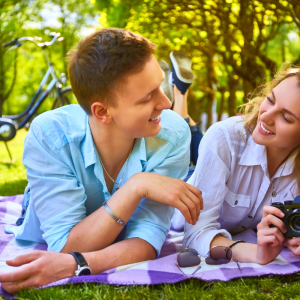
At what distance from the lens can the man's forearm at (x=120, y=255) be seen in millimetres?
2107

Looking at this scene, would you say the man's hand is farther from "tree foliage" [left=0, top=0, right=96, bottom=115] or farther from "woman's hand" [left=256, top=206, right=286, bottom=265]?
"tree foliage" [left=0, top=0, right=96, bottom=115]

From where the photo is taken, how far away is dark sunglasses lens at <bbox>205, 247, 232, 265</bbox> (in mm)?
2270

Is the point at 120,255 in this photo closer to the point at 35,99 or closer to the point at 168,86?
the point at 168,86

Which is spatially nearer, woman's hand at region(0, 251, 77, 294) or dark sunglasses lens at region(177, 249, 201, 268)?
woman's hand at region(0, 251, 77, 294)

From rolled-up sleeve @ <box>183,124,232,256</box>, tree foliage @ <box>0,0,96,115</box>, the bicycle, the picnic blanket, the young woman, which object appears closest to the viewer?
the picnic blanket

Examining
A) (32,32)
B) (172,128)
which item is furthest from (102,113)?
(32,32)

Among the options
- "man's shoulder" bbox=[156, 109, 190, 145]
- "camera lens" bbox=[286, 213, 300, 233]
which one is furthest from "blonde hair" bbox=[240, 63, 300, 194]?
"camera lens" bbox=[286, 213, 300, 233]

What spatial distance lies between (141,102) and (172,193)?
52 cm

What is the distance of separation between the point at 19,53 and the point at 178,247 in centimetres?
2453

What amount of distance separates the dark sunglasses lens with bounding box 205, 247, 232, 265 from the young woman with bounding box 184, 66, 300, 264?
6cm

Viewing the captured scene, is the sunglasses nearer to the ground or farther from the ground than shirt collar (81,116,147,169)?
nearer to the ground

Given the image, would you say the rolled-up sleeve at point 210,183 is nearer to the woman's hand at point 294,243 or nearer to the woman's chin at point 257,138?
the woman's chin at point 257,138

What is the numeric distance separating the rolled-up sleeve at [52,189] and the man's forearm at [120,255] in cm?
22

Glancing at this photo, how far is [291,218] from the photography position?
81.7 inches
